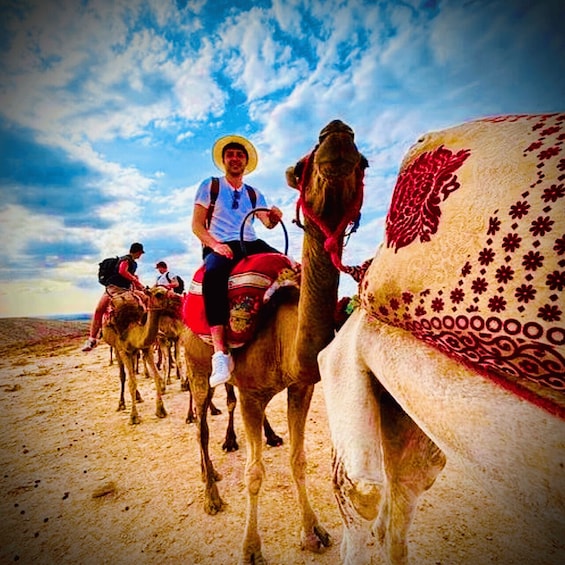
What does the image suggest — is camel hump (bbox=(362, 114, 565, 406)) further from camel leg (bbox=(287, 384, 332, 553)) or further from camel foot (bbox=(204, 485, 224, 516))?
camel foot (bbox=(204, 485, 224, 516))

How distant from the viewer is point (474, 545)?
262cm

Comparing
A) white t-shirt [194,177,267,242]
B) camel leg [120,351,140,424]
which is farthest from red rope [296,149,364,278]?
camel leg [120,351,140,424]

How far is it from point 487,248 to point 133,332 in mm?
7361

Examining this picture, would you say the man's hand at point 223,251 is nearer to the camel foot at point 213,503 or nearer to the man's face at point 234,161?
the man's face at point 234,161

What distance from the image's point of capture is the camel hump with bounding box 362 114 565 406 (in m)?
0.67

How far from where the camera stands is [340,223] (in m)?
1.50

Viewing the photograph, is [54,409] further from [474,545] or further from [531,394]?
[531,394]

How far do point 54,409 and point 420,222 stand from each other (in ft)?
31.1

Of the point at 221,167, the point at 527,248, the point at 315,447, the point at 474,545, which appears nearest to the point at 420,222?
the point at 527,248

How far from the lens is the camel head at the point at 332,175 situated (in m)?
1.28

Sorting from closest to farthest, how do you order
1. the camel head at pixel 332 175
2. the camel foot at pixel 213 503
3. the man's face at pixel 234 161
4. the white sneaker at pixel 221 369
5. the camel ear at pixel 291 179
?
the camel head at pixel 332 175 → the camel ear at pixel 291 179 → the white sneaker at pixel 221 369 → the man's face at pixel 234 161 → the camel foot at pixel 213 503

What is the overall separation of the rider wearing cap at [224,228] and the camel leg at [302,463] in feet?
2.40

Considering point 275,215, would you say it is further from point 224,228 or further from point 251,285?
point 224,228

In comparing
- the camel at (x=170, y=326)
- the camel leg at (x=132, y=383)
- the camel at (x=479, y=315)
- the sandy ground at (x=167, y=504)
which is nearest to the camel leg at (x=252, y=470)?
the sandy ground at (x=167, y=504)
